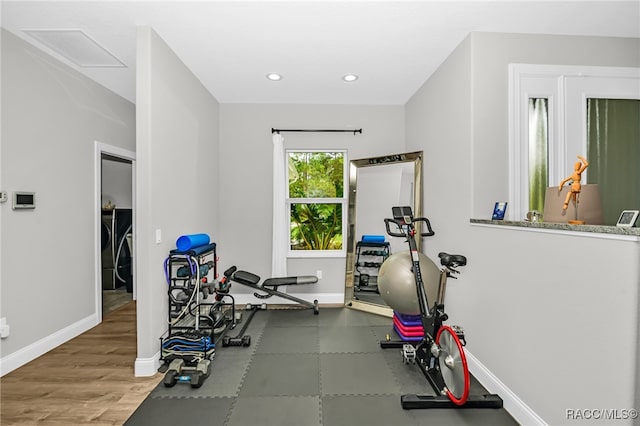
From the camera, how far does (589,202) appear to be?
1.90 m

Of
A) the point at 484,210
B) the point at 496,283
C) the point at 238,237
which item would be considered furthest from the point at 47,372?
the point at 484,210

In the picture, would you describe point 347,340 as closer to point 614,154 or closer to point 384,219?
point 384,219

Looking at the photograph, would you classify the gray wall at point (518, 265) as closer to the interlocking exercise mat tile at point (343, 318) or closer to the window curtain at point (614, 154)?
the window curtain at point (614, 154)

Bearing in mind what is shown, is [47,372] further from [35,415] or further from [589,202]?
[589,202]

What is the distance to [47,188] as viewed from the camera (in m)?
2.88

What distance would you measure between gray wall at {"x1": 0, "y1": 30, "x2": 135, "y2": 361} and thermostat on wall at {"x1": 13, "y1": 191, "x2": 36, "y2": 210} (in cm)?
4

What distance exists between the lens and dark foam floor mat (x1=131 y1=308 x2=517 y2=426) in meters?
1.95

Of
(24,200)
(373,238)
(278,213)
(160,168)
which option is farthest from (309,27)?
(24,200)

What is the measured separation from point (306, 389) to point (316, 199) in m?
2.65

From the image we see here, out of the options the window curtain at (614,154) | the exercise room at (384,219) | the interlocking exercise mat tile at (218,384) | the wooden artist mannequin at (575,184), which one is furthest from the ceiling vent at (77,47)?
the window curtain at (614,154)

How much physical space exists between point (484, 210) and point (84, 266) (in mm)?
4070

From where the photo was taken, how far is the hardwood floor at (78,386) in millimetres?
1984

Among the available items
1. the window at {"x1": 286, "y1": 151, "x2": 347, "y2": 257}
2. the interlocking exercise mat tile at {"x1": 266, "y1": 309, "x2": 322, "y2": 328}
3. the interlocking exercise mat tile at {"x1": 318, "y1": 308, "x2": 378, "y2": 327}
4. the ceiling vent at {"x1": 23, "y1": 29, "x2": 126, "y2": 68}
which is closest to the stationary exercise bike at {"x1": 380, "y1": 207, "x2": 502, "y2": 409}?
the interlocking exercise mat tile at {"x1": 318, "y1": 308, "x2": 378, "y2": 327}

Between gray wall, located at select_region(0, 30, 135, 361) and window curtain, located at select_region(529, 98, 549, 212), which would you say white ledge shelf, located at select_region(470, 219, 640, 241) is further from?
gray wall, located at select_region(0, 30, 135, 361)
